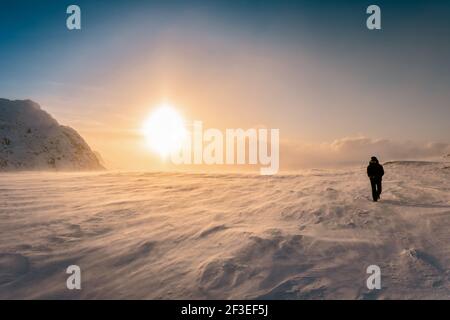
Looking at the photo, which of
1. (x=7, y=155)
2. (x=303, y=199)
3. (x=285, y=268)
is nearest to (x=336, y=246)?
(x=285, y=268)

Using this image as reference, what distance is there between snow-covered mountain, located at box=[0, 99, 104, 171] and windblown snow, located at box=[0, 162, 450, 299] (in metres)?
43.5

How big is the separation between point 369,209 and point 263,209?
335cm

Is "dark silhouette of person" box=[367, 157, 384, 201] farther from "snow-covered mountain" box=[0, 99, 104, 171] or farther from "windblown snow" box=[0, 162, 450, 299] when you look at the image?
"snow-covered mountain" box=[0, 99, 104, 171]

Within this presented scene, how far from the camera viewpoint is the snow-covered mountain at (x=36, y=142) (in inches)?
2013

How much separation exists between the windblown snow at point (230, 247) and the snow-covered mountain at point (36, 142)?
4353 centimetres

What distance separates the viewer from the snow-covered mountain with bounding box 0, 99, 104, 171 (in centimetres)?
5112

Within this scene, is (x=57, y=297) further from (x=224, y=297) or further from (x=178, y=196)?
(x=178, y=196)

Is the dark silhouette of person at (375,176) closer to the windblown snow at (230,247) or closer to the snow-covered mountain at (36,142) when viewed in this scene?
the windblown snow at (230,247)

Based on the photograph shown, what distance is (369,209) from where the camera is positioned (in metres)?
10.7

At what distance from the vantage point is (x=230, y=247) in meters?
7.71

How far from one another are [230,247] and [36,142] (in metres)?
58.6

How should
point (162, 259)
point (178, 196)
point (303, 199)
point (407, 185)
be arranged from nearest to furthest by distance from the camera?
point (162, 259) → point (303, 199) → point (178, 196) → point (407, 185)

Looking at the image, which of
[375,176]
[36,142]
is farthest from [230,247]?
[36,142]

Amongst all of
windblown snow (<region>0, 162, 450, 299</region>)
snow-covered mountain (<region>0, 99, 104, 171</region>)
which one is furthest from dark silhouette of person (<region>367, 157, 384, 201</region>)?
snow-covered mountain (<region>0, 99, 104, 171</region>)
